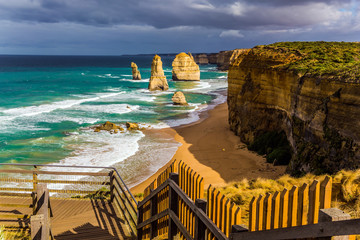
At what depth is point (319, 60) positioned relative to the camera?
22016mm

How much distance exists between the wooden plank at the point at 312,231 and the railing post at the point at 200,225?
94cm

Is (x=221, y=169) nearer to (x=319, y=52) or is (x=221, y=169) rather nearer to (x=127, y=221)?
(x=319, y=52)

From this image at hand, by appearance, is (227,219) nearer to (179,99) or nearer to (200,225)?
(200,225)

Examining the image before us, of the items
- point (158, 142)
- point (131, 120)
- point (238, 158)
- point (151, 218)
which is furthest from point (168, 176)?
point (131, 120)

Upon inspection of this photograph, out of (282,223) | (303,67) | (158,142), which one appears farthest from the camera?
(158,142)

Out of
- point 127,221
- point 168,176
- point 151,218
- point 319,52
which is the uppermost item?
point 319,52

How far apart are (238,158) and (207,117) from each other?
1897cm

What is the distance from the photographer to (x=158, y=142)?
30156 millimetres

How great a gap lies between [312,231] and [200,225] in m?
1.96

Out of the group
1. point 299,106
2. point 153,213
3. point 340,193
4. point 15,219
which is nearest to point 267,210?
point 153,213

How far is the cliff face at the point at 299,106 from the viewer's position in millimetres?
15406

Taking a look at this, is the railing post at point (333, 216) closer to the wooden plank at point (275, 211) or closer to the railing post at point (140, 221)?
the wooden plank at point (275, 211)

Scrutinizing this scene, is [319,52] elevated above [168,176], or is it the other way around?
[319,52]

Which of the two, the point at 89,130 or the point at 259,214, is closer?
the point at 259,214
